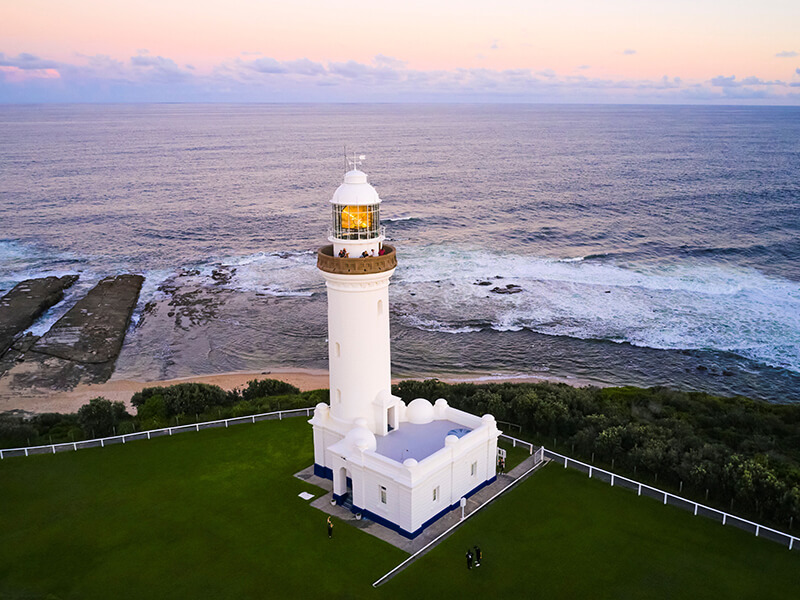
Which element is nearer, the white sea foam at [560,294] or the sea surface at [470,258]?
the sea surface at [470,258]

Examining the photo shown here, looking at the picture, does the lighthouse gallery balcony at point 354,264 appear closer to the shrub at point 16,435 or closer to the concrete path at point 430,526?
the concrete path at point 430,526

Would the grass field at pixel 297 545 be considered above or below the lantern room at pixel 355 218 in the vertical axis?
below

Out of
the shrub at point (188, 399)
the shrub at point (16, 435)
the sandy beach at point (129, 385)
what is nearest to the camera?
the shrub at point (16, 435)

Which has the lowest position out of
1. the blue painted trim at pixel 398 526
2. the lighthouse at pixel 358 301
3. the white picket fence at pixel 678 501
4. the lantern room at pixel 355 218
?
the blue painted trim at pixel 398 526

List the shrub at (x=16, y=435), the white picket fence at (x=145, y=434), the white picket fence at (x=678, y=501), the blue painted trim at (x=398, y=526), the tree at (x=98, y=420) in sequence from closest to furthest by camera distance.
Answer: the white picket fence at (x=678, y=501), the blue painted trim at (x=398, y=526), the white picket fence at (x=145, y=434), the shrub at (x=16, y=435), the tree at (x=98, y=420)

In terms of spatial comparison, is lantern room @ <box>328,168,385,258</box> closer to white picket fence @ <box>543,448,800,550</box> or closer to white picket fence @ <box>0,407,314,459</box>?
white picket fence @ <box>0,407,314,459</box>

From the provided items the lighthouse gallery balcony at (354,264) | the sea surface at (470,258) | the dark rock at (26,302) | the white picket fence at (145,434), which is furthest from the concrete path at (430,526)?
the dark rock at (26,302)

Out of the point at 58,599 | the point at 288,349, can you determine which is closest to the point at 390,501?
the point at 58,599

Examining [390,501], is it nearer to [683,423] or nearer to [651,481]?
[651,481]
